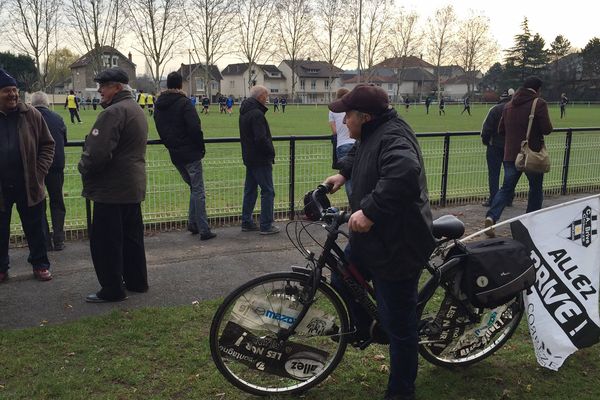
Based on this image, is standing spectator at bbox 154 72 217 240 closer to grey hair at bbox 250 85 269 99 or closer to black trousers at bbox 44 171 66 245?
grey hair at bbox 250 85 269 99

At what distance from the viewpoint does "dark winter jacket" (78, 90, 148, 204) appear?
15.6ft

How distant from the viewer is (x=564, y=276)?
152 inches

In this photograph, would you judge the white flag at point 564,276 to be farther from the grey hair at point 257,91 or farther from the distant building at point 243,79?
the distant building at point 243,79

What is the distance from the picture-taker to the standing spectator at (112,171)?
4777 mm

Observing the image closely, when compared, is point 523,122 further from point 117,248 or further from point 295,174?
point 117,248

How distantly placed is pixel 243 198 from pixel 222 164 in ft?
1.89

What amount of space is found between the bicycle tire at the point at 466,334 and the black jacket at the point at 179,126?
4147mm

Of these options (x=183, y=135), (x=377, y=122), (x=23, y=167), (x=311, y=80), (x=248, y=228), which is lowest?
(x=248, y=228)

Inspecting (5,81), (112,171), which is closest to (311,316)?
(112,171)

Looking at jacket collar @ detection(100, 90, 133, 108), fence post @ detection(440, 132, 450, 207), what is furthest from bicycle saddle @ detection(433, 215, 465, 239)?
fence post @ detection(440, 132, 450, 207)

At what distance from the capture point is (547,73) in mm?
78062

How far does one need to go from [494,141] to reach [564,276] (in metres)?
5.61

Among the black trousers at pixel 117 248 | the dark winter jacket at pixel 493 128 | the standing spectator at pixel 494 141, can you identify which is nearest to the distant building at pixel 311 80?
the standing spectator at pixel 494 141

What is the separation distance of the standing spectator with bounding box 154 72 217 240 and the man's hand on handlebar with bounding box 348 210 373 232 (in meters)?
4.30
